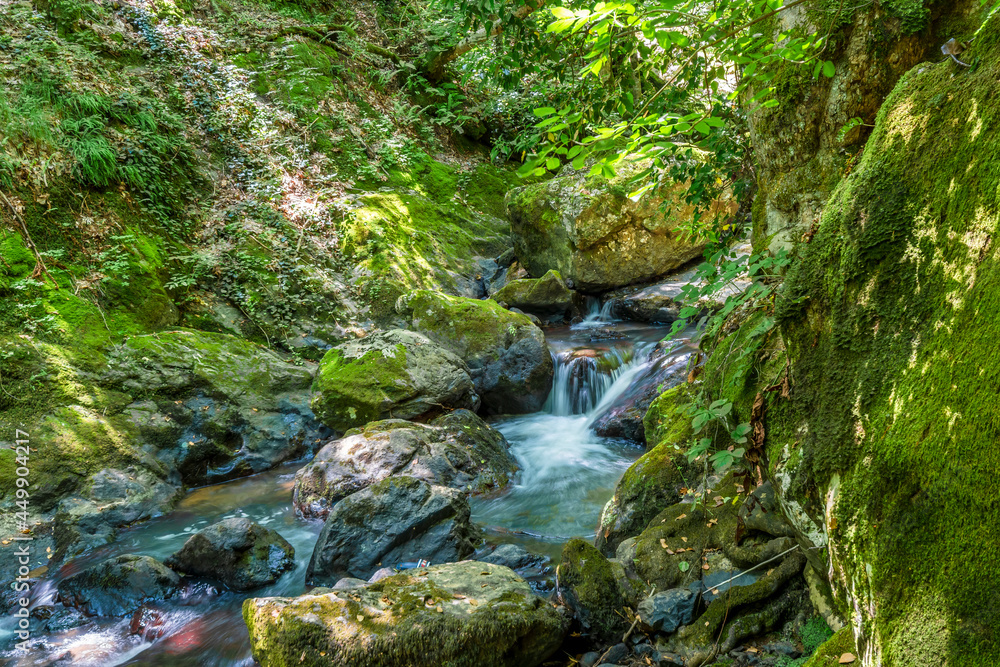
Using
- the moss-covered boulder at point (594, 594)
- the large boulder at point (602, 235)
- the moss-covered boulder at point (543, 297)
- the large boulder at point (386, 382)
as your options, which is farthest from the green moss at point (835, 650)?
the large boulder at point (602, 235)

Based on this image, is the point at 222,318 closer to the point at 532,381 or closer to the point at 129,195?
the point at 129,195

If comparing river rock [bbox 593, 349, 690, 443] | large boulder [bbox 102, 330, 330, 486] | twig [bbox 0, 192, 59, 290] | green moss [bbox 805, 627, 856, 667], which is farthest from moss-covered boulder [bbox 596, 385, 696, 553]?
twig [bbox 0, 192, 59, 290]

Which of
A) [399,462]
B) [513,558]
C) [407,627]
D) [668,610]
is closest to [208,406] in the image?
[399,462]

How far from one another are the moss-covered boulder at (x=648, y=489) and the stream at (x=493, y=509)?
33.6 inches

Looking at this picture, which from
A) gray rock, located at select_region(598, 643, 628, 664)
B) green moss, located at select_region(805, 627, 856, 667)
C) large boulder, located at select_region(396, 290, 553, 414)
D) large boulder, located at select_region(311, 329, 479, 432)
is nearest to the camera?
green moss, located at select_region(805, 627, 856, 667)

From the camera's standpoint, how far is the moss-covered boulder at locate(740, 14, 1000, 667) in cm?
136

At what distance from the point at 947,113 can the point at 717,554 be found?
244 cm

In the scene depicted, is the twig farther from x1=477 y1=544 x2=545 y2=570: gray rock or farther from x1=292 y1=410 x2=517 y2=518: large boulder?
x1=477 y1=544 x2=545 y2=570: gray rock

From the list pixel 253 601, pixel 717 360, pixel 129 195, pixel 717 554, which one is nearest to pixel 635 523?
pixel 717 554

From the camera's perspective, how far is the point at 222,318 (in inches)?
324

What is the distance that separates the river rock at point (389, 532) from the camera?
4543mm

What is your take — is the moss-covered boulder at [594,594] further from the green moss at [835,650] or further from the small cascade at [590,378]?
the small cascade at [590,378]

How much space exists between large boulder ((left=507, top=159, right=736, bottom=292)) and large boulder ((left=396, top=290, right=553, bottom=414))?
2.67m

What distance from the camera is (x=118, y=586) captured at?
14.7 ft
